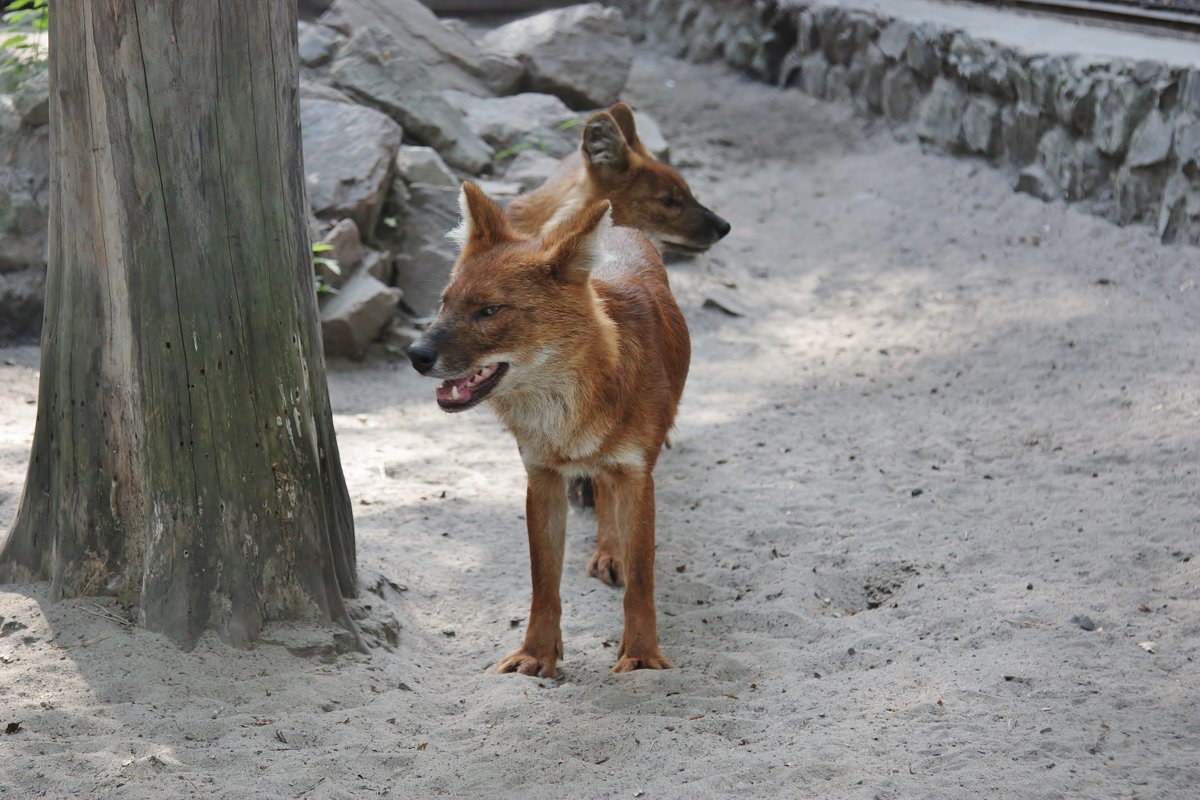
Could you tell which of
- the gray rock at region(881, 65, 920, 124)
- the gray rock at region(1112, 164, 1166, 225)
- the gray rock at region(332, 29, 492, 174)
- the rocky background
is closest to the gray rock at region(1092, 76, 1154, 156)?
Answer: the gray rock at region(1112, 164, 1166, 225)

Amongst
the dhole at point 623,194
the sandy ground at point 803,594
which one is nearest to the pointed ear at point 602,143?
the dhole at point 623,194

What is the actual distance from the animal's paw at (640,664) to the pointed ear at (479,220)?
4.87ft

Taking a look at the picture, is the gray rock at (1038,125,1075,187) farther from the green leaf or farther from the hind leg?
the hind leg

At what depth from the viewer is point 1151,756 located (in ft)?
10.3

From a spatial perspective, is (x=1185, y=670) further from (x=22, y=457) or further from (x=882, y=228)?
(x=882, y=228)

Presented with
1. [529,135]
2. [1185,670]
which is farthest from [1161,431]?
[529,135]

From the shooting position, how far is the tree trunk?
3375mm

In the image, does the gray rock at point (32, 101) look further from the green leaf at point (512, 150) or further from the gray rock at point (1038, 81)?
the gray rock at point (1038, 81)

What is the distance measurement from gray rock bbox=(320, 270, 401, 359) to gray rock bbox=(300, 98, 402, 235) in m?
0.46

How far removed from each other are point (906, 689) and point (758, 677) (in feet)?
1.61

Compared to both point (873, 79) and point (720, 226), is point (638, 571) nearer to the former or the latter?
point (720, 226)

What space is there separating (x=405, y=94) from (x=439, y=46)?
1.57 meters

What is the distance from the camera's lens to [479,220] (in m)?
4.03

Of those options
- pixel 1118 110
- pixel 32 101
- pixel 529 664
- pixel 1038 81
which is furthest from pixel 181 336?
pixel 1038 81
